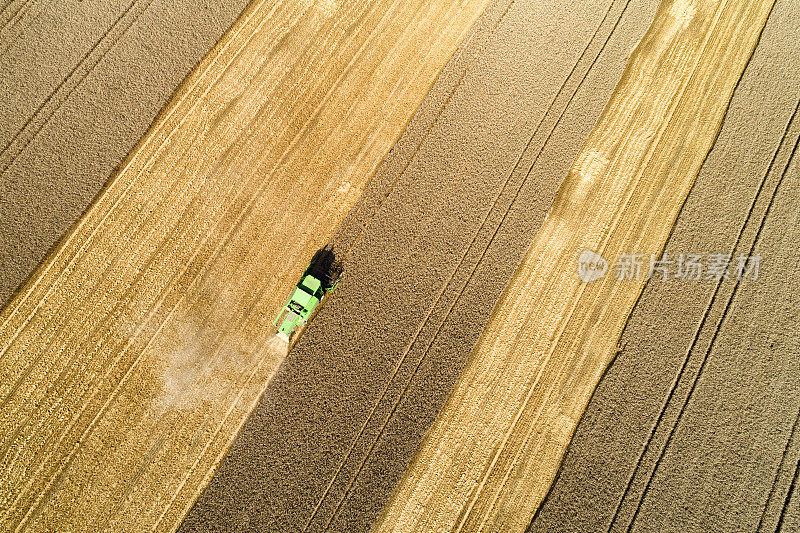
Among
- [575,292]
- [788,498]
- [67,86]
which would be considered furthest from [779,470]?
[67,86]

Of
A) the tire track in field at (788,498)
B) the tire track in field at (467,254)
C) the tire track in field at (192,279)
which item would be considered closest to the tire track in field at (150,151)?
the tire track in field at (192,279)

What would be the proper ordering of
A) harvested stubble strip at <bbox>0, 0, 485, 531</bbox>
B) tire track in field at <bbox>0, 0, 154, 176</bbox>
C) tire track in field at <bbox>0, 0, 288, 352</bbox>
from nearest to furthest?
1. harvested stubble strip at <bbox>0, 0, 485, 531</bbox>
2. tire track in field at <bbox>0, 0, 288, 352</bbox>
3. tire track in field at <bbox>0, 0, 154, 176</bbox>

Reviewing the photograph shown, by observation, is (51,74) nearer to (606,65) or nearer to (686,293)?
(606,65)

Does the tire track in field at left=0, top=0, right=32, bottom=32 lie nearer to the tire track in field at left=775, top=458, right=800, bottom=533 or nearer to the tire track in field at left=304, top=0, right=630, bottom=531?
the tire track in field at left=304, top=0, right=630, bottom=531

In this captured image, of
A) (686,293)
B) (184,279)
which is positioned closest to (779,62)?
(686,293)

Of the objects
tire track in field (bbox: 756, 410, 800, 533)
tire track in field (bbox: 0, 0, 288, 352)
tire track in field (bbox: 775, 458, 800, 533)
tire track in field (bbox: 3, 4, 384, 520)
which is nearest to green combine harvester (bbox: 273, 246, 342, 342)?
tire track in field (bbox: 3, 4, 384, 520)

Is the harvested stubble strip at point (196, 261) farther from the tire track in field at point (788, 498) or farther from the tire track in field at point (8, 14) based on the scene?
the tire track in field at point (788, 498)
